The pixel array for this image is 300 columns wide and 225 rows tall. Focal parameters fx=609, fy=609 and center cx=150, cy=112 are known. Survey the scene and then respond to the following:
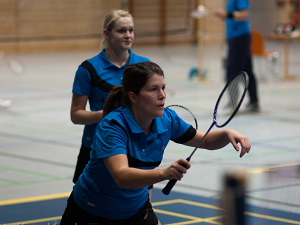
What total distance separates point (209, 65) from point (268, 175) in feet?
53.1

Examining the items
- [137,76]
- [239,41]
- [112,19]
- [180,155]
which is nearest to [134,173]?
[137,76]

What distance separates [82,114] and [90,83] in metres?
0.26

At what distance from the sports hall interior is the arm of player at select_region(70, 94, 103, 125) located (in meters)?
0.96

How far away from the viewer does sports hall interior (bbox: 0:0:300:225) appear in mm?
4719

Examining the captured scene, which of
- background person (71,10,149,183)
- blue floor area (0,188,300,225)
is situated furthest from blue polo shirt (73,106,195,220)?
blue floor area (0,188,300,225)

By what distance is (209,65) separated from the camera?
18.5m

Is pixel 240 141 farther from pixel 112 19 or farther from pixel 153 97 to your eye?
pixel 112 19

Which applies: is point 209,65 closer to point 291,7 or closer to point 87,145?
point 291,7

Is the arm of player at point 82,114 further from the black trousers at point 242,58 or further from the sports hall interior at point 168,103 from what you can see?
the black trousers at point 242,58

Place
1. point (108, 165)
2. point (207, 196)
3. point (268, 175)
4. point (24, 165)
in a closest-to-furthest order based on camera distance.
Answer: point (268, 175)
point (108, 165)
point (207, 196)
point (24, 165)

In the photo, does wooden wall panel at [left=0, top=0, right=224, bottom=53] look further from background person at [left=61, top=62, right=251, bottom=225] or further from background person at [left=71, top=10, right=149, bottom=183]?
background person at [left=61, top=62, right=251, bottom=225]

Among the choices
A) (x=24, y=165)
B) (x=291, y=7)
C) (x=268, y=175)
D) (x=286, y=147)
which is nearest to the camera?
(x=268, y=175)

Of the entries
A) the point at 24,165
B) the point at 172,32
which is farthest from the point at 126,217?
the point at 172,32

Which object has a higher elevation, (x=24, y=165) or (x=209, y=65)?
(x=24, y=165)
